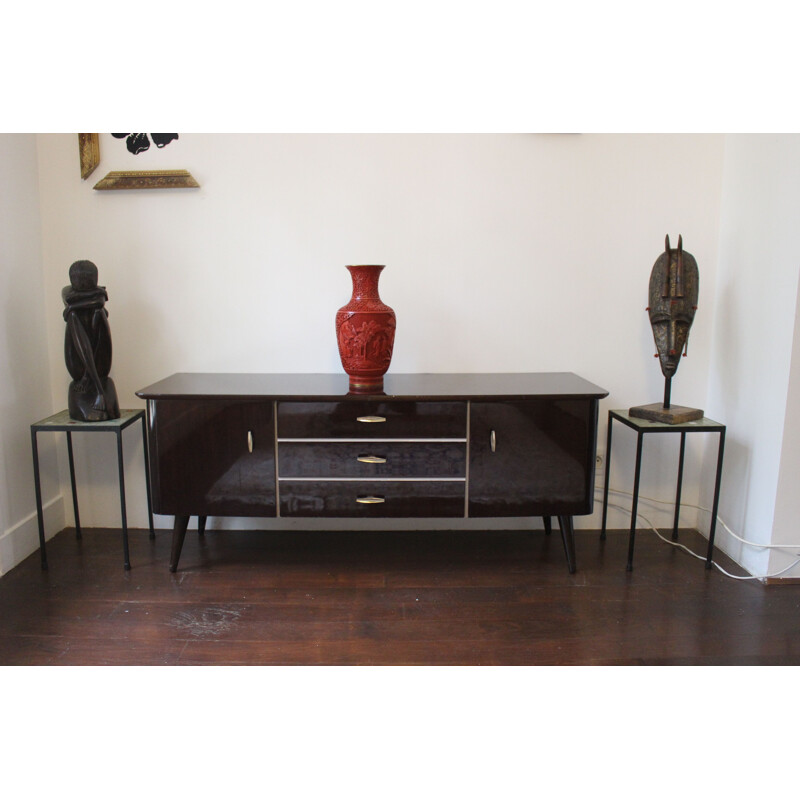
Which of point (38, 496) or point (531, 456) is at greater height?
point (531, 456)

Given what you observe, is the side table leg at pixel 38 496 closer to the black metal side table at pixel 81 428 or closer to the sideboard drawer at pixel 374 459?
the black metal side table at pixel 81 428

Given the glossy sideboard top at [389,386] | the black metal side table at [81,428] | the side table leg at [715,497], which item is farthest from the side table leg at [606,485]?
the black metal side table at [81,428]

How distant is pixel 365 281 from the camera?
2299 mm

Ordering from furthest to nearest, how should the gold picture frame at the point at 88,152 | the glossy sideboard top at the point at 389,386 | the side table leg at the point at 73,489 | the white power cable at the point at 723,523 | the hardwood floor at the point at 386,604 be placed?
the side table leg at the point at 73,489 < the gold picture frame at the point at 88,152 < the white power cable at the point at 723,523 < the glossy sideboard top at the point at 389,386 < the hardwood floor at the point at 386,604

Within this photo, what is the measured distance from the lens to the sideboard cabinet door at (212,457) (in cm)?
224

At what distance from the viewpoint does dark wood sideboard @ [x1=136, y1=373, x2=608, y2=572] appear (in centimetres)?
223

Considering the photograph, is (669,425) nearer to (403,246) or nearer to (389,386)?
(389,386)

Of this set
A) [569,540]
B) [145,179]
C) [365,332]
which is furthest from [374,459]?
[145,179]

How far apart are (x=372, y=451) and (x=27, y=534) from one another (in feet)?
4.97

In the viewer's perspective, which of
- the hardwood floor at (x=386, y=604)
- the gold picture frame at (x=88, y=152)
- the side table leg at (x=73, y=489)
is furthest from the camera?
the side table leg at (x=73, y=489)

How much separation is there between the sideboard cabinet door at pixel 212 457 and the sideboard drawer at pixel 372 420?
0.10 metres

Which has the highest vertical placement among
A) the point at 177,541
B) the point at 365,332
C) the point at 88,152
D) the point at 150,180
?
the point at 88,152

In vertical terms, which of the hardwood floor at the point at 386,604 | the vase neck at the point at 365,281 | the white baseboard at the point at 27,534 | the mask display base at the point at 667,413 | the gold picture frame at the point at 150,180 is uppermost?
the gold picture frame at the point at 150,180

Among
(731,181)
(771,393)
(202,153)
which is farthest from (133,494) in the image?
(731,181)
